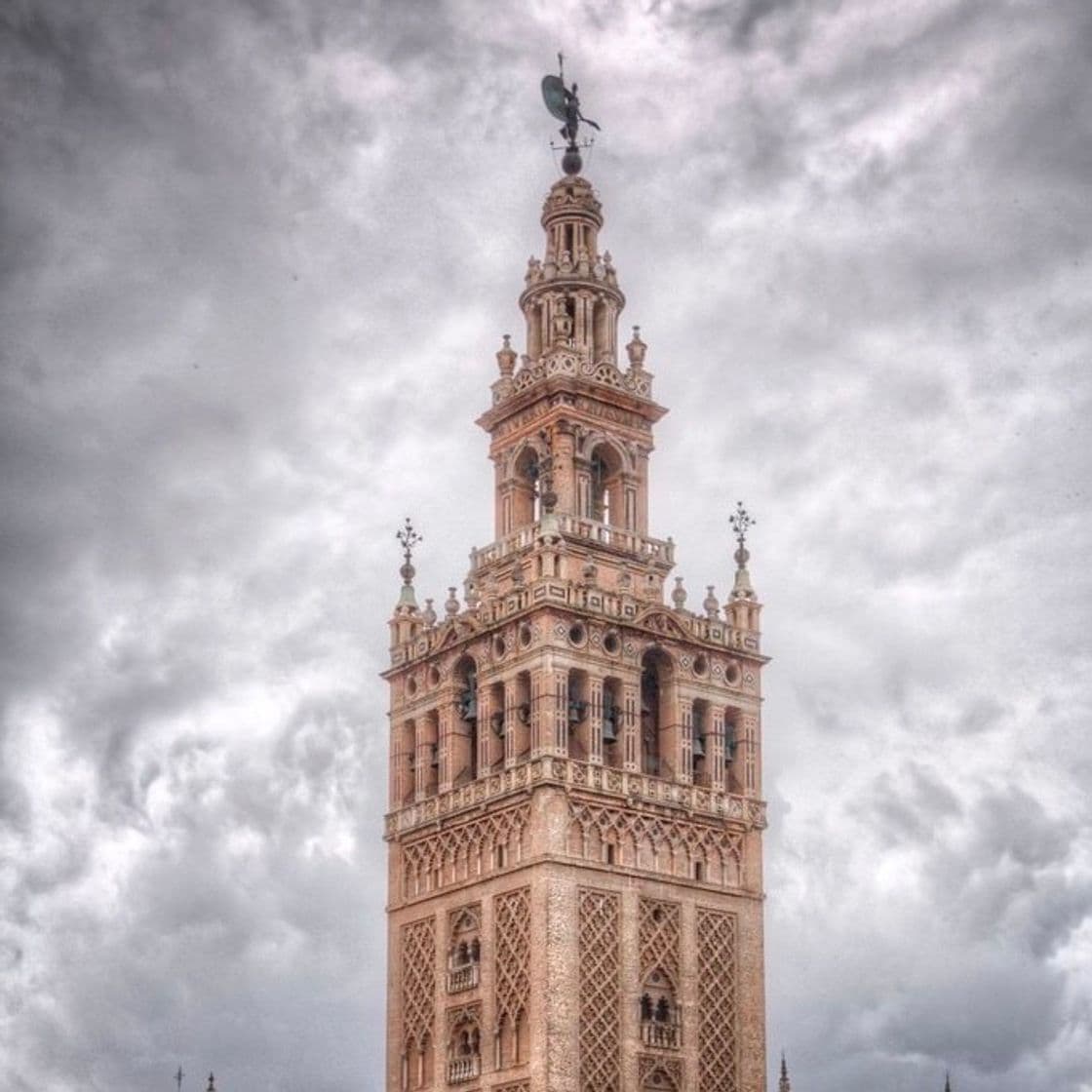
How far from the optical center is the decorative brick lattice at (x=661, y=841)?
73000 mm

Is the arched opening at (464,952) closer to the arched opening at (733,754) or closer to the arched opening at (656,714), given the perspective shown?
the arched opening at (656,714)

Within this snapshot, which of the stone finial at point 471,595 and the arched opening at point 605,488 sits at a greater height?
the arched opening at point 605,488

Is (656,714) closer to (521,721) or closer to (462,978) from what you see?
(521,721)

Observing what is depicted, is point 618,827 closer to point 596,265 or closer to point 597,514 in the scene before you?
point 597,514

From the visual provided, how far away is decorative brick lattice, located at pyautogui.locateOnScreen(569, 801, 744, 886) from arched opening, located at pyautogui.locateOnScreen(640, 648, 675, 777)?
6.83 feet

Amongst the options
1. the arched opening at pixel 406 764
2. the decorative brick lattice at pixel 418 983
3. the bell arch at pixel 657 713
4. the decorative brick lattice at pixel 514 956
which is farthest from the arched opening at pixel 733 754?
the decorative brick lattice at pixel 418 983

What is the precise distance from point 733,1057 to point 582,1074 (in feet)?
20.2

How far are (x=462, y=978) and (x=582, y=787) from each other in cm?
685

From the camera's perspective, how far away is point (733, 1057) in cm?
7431

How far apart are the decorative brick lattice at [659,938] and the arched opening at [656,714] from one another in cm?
447

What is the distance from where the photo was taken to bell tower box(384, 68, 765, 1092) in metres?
71.8

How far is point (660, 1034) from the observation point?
2857 inches

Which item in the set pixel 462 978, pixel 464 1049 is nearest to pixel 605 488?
pixel 462 978

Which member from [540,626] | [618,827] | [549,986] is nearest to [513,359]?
[540,626]
